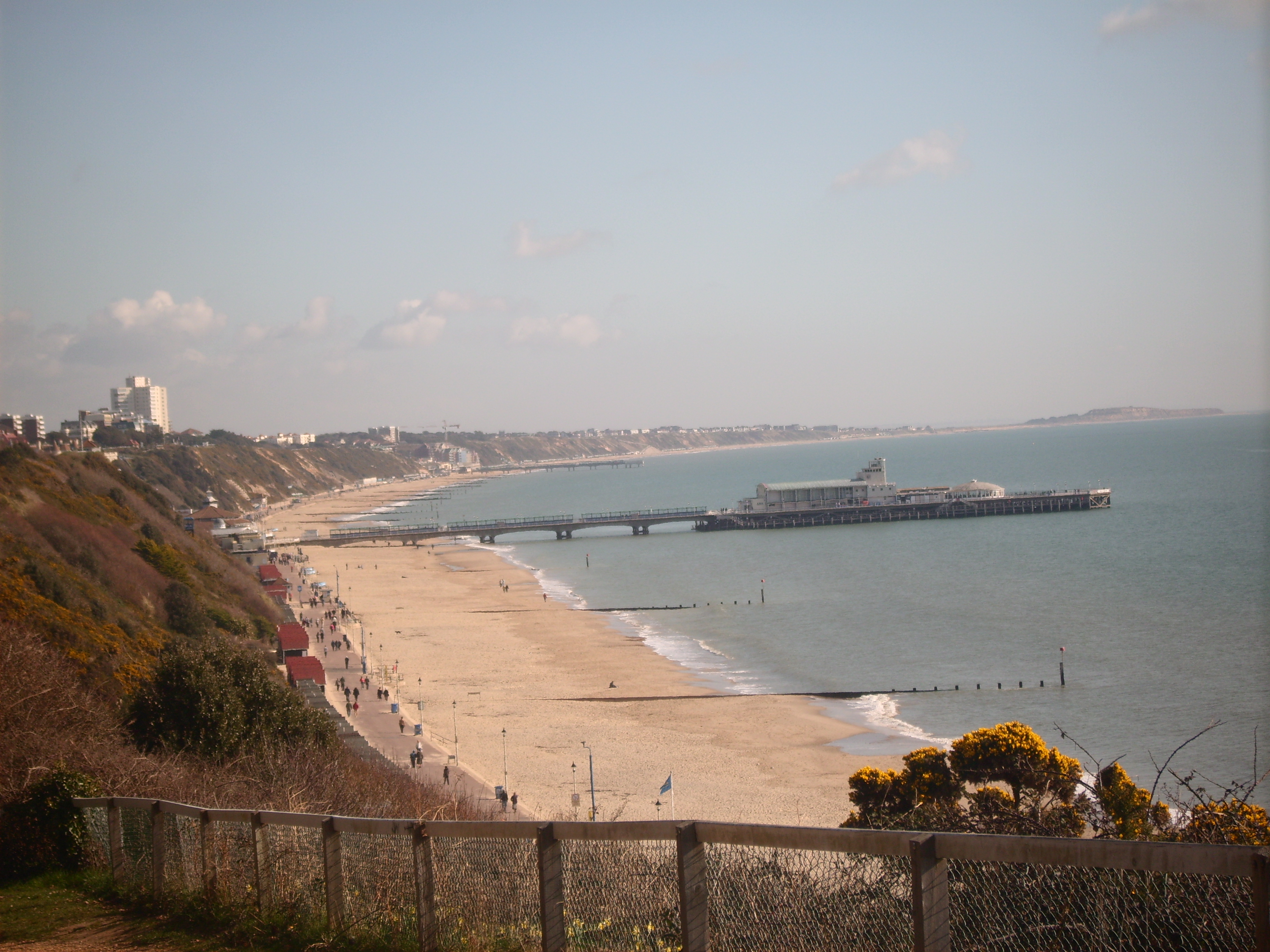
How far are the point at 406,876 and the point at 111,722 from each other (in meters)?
10.6

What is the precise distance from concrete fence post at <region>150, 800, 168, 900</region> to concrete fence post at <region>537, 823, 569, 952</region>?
3703mm

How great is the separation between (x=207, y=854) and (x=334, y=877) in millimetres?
1422

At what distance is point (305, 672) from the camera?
1243 inches

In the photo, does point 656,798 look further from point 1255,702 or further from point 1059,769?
point 1255,702

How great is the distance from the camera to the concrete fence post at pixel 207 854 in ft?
22.9

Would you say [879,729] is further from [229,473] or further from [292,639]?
[229,473]

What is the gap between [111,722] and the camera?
14562mm

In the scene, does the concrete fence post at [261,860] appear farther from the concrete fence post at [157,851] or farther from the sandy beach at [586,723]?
the sandy beach at [586,723]

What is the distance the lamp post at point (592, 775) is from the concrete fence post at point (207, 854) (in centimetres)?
1208

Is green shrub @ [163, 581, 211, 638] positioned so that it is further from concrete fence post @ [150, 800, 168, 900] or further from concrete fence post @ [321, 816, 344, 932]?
concrete fence post @ [321, 816, 344, 932]

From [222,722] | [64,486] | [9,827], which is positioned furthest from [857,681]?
[64,486]

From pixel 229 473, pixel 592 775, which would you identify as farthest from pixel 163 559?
pixel 229 473

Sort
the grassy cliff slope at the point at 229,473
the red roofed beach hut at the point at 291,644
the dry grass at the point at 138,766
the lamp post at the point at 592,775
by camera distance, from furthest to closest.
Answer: the grassy cliff slope at the point at 229,473 < the red roofed beach hut at the point at 291,644 < the lamp post at the point at 592,775 < the dry grass at the point at 138,766

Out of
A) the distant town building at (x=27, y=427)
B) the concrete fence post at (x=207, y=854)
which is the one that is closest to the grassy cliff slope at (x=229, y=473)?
the distant town building at (x=27, y=427)
